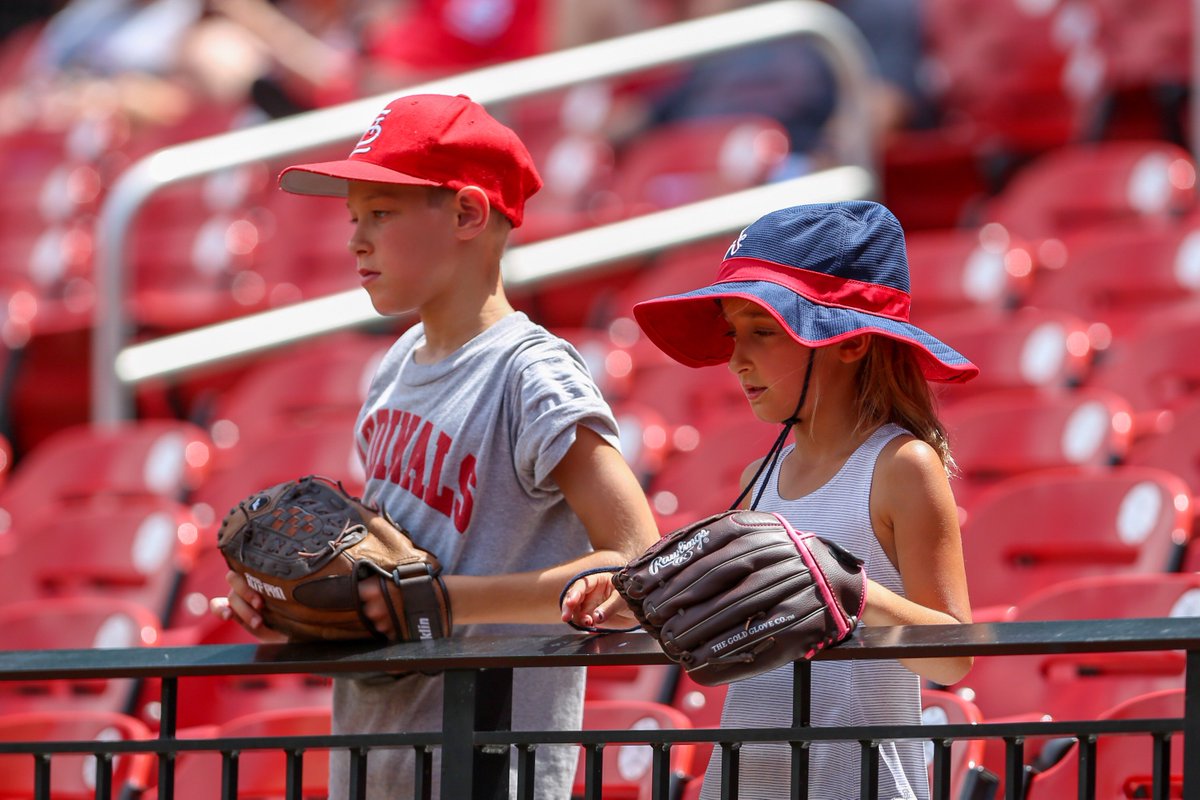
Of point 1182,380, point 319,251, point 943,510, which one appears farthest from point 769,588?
point 319,251

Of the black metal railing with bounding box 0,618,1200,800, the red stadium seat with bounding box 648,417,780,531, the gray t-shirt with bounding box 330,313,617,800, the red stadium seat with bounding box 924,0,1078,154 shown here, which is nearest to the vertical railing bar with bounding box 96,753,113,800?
the black metal railing with bounding box 0,618,1200,800

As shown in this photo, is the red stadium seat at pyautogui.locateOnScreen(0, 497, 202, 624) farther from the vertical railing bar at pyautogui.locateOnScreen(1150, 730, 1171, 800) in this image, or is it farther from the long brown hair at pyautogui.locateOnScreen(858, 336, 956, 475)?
the vertical railing bar at pyautogui.locateOnScreen(1150, 730, 1171, 800)

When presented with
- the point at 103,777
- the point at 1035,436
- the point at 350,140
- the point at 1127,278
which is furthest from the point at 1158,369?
the point at 103,777

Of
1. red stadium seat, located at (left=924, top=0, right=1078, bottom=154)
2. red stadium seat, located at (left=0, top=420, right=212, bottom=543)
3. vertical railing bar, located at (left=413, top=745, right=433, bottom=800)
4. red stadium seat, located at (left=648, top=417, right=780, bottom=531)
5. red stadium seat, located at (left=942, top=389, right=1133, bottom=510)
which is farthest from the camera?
red stadium seat, located at (left=924, top=0, right=1078, bottom=154)

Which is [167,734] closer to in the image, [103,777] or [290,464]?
[103,777]

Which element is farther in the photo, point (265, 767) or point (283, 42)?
point (283, 42)

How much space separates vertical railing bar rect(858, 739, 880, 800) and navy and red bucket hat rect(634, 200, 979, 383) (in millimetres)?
459

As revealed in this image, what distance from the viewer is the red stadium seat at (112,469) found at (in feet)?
15.8

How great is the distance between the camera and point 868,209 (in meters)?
2.10

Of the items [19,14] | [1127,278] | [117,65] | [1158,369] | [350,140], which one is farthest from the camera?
[19,14]

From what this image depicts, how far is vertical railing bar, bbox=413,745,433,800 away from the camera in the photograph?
1.94 m

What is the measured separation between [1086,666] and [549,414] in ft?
4.19

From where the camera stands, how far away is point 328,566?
198cm

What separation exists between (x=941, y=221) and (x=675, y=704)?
4.32 meters
